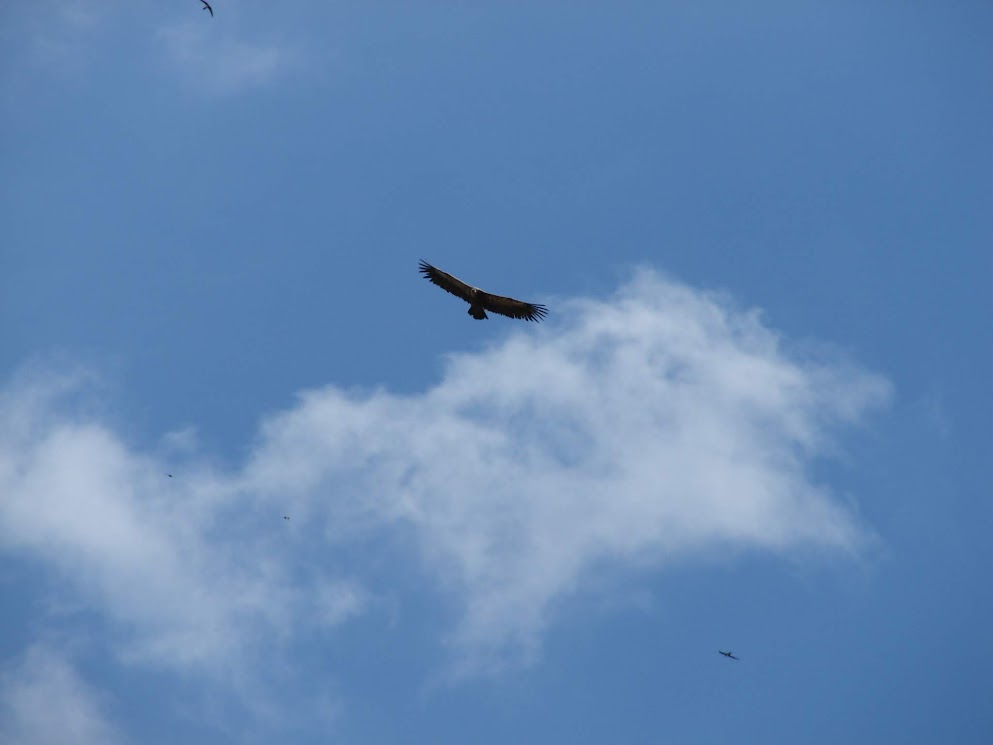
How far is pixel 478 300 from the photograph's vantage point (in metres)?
63.4

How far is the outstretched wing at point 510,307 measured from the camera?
208ft

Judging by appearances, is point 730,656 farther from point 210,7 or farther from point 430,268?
point 210,7

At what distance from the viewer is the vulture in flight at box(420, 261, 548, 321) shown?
207ft

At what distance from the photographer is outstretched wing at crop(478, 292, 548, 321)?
63312 mm

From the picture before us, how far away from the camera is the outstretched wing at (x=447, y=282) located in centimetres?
6291

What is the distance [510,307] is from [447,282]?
3.18m

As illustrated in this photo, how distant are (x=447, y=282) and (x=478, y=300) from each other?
5.47 ft

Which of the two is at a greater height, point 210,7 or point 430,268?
point 210,7

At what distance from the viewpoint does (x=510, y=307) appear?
2509 inches

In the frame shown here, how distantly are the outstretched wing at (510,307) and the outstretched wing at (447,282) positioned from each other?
2.55 ft

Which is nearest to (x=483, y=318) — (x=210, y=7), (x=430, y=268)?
(x=430, y=268)

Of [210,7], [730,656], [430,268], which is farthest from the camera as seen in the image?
[730,656]

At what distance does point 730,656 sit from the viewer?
225 feet

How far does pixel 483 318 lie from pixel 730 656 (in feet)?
70.7
